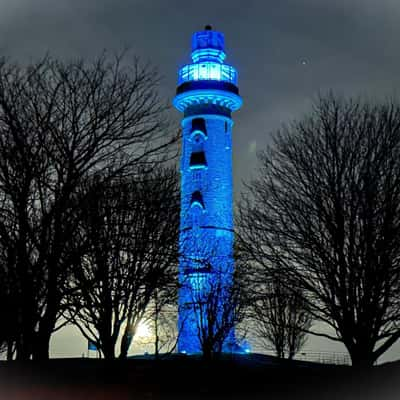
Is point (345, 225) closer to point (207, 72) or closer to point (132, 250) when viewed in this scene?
point (132, 250)

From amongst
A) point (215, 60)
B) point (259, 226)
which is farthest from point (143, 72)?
point (215, 60)

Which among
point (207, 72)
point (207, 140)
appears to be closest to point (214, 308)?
point (207, 140)

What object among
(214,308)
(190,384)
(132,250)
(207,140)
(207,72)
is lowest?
(190,384)

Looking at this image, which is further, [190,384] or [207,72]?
[207,72]

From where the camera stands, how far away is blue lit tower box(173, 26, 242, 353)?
49250 mm

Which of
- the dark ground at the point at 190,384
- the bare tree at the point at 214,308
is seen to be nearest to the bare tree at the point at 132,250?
the dark ground at the point at 190,384

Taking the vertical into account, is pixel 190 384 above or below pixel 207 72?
below

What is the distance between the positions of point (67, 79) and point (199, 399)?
8525 millimetres

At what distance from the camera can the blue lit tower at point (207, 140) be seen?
1939 inches

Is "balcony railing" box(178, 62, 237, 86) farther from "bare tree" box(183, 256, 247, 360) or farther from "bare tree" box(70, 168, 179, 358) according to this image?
"bare tree" box(70, 168, 179, 358)

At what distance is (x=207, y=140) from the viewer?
169 feet

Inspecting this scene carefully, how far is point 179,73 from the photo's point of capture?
5488 cm

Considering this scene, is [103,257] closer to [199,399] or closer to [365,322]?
[199,399]

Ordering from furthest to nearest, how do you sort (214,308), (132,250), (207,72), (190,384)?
(207,72), (214,308), (132,250), (190,384)
